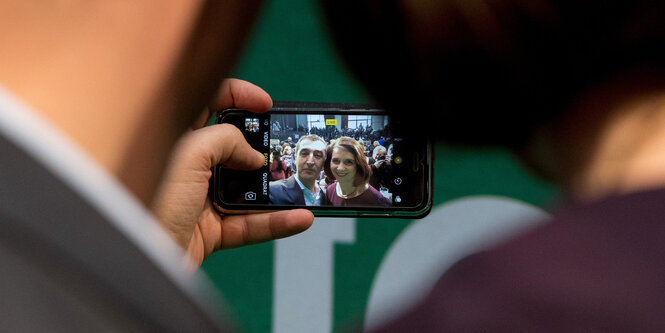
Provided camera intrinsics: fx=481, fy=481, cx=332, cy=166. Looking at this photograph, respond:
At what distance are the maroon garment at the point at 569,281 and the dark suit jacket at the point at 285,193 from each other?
1.24 ft

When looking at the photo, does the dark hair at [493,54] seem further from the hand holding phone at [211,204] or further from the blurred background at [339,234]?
the hand holding phone at [211,204]

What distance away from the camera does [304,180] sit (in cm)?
55

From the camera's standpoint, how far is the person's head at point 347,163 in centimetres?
55

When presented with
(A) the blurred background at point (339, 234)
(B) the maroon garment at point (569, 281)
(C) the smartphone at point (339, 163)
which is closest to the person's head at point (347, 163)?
(C) the smartphone at point (339, 163)

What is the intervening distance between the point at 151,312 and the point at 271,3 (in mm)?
650

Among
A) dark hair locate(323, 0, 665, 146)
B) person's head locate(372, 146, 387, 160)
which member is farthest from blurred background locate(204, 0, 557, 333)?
person's head locate(372, 146, 387, 160)

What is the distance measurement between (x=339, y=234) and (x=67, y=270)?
2.12ft

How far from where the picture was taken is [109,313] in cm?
10

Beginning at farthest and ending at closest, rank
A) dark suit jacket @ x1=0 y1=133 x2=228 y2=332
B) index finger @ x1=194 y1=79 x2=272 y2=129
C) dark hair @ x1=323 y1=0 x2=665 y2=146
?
index finger @ x1=194 y1=79 x2=272 y2=129
dark hair @ x1=323 y1=0 x2=665 y2=146
dark suit jacket @ x1=0 y1=133 x2=228 y2=332

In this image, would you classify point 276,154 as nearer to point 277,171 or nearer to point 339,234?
point 277,171

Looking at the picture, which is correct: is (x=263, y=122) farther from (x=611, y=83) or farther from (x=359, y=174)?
(x=611, y=83)

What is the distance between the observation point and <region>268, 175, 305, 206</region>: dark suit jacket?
542 millimetres

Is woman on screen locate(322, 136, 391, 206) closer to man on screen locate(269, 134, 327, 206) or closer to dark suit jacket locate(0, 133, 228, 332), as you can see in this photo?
man on screen locate(269, 134, 327, 206)

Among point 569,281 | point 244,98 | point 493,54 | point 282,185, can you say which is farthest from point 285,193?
point 569,281
